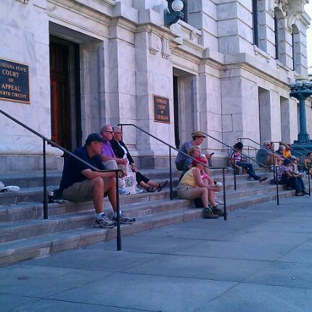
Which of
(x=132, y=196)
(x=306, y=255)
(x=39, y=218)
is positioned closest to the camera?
(x=306, y=255)

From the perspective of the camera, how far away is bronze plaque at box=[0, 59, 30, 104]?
372 inches

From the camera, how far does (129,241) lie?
7594 mm

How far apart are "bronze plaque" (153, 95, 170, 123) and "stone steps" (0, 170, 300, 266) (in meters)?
3.54

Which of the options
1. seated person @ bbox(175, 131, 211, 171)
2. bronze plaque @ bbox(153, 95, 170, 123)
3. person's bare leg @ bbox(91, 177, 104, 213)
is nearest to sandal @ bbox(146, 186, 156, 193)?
seated person @ bbox(175, 131, 211, 171)

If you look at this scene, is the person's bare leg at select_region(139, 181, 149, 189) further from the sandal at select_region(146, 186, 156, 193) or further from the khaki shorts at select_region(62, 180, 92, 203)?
the khaki shorts at select_region(62, 180, 92, 203)

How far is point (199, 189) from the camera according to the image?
1030 cm

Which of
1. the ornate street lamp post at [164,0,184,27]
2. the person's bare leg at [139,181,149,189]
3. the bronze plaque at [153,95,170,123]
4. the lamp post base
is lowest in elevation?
the person's bare leg at [139,181,149,189]

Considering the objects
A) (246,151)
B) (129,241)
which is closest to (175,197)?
(129,241)

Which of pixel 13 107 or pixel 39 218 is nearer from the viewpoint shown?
pixel 39 218

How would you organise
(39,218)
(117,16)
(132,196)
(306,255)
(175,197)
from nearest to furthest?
(306,255)
(39,218)
(132,196)
(175,197)
(117,16)

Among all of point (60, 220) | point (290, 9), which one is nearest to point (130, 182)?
point (60, 220)

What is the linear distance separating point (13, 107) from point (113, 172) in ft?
10.5

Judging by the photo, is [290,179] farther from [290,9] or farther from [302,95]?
[290,9]

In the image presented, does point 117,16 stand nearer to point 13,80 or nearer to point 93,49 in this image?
point 93,49
